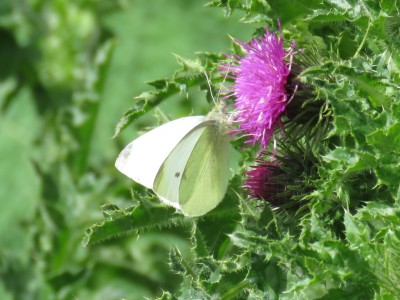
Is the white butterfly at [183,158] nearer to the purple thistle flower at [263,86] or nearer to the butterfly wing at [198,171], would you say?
the butterfly wing at [198,171]

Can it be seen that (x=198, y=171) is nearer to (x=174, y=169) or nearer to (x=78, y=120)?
(x=174, y=169)

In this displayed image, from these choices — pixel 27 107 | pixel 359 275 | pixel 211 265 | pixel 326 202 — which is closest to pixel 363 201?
pixel 326 202

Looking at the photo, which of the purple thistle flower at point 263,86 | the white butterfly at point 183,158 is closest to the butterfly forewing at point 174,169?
the white butterfly at point 183,158

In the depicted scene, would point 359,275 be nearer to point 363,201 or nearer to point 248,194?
point 363,201

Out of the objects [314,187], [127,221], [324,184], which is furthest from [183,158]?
[324,184]

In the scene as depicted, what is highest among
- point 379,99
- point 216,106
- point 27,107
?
point 379,99

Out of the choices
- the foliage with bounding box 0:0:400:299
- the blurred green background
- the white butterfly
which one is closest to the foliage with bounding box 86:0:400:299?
the foliage with bounding box 0:0:400:299

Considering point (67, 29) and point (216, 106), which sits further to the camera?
point (67, 29)
